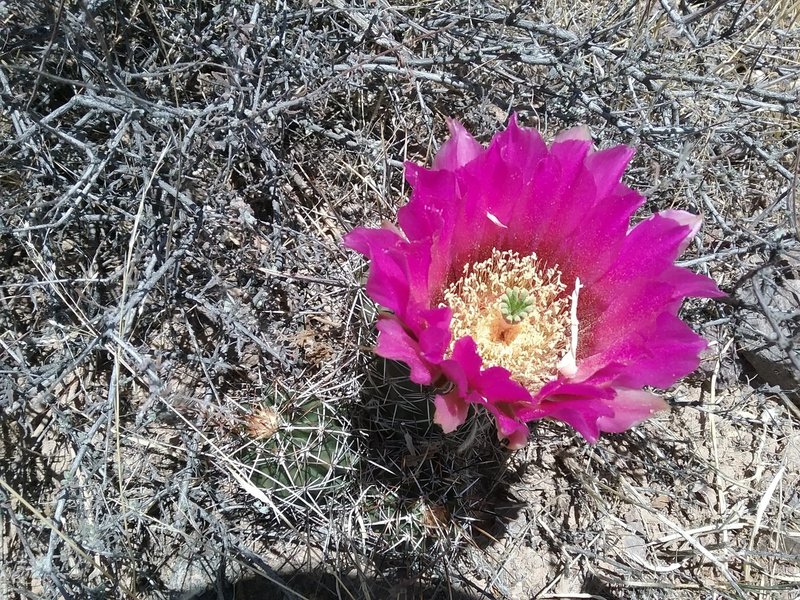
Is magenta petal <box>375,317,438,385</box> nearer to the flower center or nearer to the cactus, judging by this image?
the flower center

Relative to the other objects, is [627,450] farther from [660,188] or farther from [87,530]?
[87,530]

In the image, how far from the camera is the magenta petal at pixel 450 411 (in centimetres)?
105

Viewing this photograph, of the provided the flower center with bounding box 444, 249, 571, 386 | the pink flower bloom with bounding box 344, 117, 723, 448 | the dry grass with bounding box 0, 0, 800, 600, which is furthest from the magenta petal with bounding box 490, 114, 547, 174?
the dry grass with bounding box 0, 0, 800, 600

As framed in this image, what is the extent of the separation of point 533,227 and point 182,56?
3.22ft

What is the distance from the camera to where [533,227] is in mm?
1369

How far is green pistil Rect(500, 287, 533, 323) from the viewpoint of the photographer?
1326 mm

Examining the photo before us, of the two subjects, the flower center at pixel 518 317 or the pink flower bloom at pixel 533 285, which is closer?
the pink flower bloom at pixel 533 285

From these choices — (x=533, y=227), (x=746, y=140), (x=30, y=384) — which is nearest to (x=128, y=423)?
(x=30, y=384)

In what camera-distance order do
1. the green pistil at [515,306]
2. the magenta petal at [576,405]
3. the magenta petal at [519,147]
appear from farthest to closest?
the green pistil at [515,306]
the magenta petal at [519,147]
the magenta petal at [576,405]

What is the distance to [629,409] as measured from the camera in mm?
1110

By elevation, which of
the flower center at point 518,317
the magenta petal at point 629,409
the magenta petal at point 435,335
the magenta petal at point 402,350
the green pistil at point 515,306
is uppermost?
the magenta petal at point 435,335

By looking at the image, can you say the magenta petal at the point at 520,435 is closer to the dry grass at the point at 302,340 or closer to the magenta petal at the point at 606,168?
the dry grass at the point at 302,340

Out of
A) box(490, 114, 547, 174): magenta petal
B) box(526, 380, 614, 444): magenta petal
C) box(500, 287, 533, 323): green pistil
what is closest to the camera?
box(526, 380, 614, 444): magenta petal

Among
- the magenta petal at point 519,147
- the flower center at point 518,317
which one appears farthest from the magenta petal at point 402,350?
the magenta petal at point 519,147
